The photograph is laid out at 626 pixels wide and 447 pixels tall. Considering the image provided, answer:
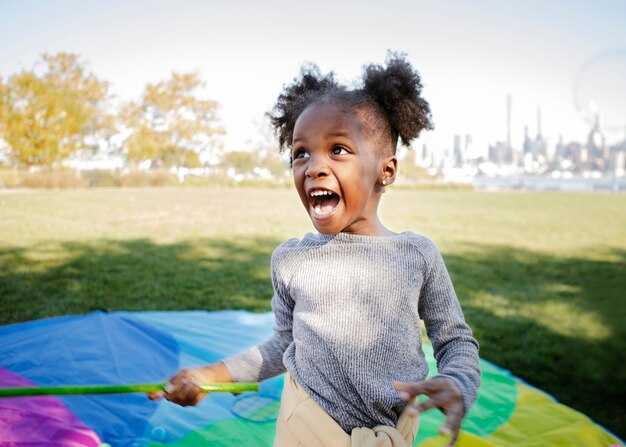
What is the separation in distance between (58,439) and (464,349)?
1.28 m

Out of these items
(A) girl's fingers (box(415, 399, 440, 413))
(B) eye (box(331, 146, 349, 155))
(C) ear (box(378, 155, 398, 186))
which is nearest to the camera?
(A) girl's fingers (box(415, 399, 440, 413))

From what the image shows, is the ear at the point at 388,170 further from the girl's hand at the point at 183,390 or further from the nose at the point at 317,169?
the girl's hand at the point at 183,390

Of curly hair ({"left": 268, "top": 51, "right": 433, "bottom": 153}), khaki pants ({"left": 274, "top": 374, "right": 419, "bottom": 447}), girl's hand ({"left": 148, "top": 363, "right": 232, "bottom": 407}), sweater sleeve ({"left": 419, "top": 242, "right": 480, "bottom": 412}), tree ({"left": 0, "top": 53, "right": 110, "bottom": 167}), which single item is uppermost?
tree ({"left": 0, "top": 53, "right": 110, "bottom": 167})

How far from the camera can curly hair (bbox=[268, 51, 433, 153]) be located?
127 cm

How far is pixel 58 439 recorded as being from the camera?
1693 mm

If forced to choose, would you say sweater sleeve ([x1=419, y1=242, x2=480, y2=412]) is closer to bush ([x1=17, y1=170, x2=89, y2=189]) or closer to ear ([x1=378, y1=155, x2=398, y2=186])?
ear ([x1=378, y1=155, x2=398, y2=186])

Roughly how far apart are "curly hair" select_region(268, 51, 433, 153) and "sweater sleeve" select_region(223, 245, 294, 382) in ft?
1.23

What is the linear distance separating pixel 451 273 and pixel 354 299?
181 inches

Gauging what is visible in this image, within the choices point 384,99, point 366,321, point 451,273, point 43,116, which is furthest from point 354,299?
point 43,116

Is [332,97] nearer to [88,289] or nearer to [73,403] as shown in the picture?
[73,403]

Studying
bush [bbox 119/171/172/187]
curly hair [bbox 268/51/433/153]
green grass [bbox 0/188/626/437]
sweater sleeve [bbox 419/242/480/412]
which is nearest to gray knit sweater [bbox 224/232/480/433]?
sweater sleeve [bbox 419/242/480/412]

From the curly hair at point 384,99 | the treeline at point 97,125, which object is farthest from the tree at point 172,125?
the curly hair at point 384,99

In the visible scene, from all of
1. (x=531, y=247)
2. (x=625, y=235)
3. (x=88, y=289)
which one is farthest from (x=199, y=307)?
(x=625, y=235)

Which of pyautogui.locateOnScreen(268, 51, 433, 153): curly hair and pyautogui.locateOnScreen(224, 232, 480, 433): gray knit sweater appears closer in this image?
pyautogui.locateOnScreen(224, 232, 480, 433): gray knit sweater
